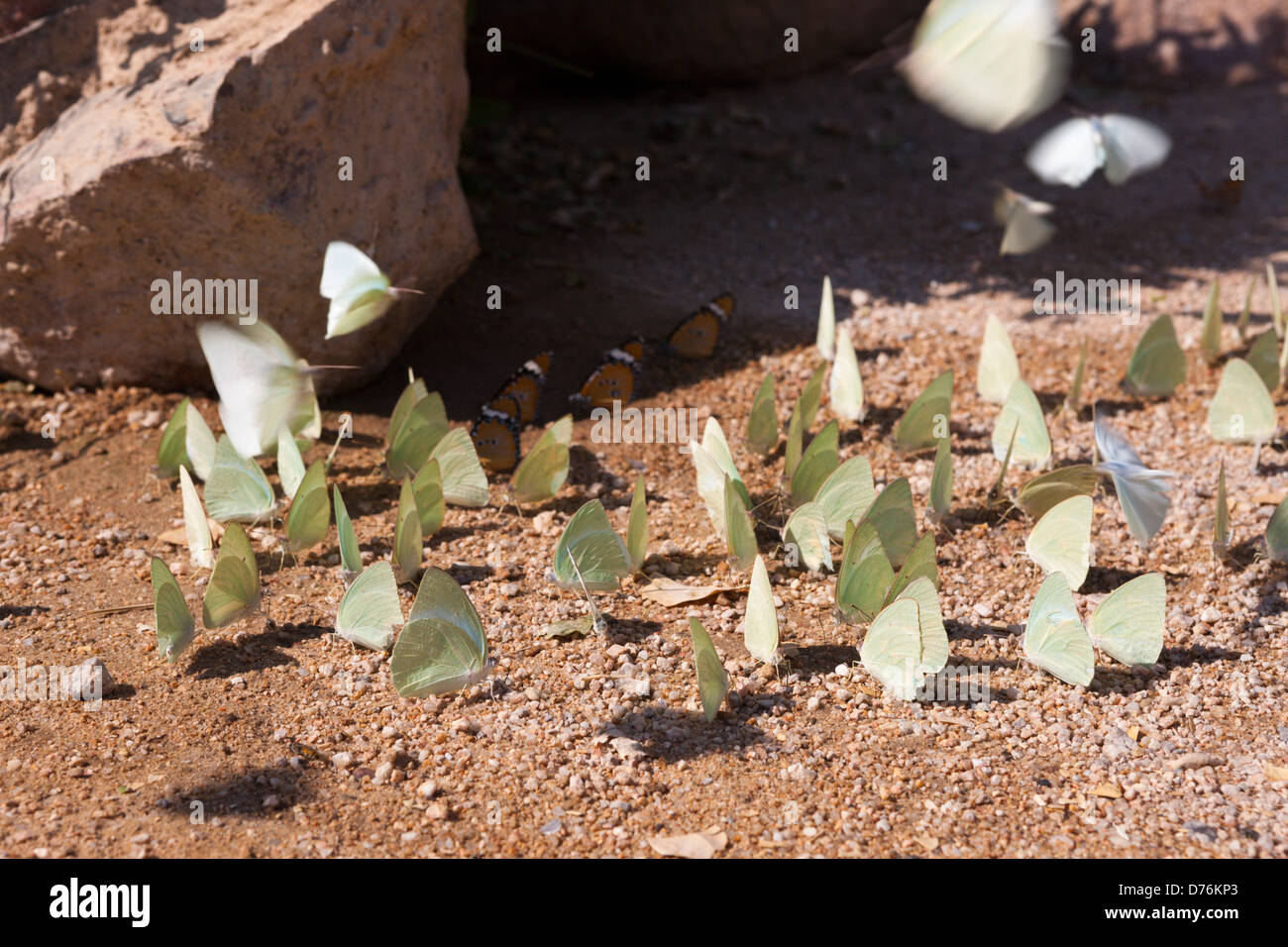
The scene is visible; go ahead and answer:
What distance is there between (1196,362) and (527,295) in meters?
2.62

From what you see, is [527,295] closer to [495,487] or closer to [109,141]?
[495,487]

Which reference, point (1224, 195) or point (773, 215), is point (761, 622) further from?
point (1224, 195)

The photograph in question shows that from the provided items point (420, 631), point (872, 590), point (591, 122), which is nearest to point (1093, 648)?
point (872, 590)

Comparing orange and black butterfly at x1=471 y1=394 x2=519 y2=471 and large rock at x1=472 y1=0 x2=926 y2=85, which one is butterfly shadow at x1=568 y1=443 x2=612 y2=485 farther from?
large rock at x1=472 y1=0 x2=926 y2=85

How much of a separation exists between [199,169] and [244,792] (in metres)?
2.02

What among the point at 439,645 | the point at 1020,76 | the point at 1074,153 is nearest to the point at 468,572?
the point at 439,645

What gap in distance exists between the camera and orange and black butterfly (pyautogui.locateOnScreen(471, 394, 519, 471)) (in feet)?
11.9

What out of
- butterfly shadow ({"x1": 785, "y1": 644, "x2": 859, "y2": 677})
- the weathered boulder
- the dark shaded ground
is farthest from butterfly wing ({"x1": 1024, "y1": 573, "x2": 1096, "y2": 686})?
the weathered boulder

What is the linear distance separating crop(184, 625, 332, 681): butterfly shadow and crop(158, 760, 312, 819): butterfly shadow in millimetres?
381

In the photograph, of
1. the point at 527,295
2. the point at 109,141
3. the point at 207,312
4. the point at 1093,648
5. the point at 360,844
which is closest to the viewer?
the point at 360,844

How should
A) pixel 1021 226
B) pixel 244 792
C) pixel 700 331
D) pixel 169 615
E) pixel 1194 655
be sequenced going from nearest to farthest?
1. pixel 244 792
2. pixel 169 615
3. pixel 1194 655
4. pixel 700 331
5. pixel 1021 226

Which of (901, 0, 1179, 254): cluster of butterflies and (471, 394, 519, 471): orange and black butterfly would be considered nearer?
(471, 394, 519, 471): orange and black butterfly

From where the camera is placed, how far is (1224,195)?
5531mm

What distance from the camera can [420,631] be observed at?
2439 mm
